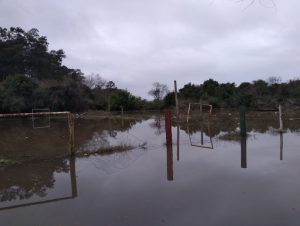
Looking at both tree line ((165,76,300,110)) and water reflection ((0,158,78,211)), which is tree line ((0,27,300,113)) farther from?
water reflection ((0,158,78,211))

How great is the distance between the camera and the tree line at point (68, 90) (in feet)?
101

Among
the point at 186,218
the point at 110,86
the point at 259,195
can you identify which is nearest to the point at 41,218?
the point at 186,218

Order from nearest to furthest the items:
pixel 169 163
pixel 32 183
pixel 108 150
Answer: pixel 32 183
pixel 169 163
pixel 108 150

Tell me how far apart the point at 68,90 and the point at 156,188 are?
29.7 m

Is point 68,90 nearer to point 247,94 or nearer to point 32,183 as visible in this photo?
point 247,94

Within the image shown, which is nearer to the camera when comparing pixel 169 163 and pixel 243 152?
pixel 169 163

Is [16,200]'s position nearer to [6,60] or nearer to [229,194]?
[229,194]

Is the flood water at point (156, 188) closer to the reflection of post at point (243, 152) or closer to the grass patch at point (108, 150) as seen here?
the reflection of post at point (243, 152)

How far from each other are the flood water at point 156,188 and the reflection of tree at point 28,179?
0.02 meters

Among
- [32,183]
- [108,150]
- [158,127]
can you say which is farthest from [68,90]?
[32,183]

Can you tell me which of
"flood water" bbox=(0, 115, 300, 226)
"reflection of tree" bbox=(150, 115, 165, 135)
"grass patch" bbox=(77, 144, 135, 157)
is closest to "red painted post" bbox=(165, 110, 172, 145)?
"flood water" bbox=(0, 115, 300, 226)

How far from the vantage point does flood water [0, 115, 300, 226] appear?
4062 millimetres

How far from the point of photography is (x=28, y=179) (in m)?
6.31

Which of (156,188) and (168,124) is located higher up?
(168,124)
